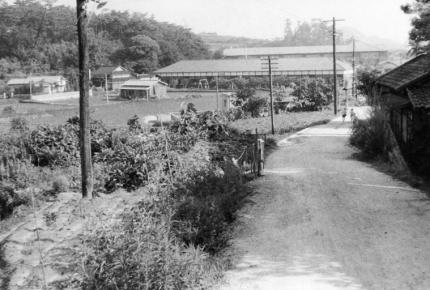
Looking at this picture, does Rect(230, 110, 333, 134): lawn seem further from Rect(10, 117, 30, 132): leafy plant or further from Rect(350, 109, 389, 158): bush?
Rect(10, 117, 30, 132): leafy plant

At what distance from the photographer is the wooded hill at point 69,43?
2825 inches

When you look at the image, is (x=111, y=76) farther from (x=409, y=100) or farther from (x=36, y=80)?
(x=409, y=100)

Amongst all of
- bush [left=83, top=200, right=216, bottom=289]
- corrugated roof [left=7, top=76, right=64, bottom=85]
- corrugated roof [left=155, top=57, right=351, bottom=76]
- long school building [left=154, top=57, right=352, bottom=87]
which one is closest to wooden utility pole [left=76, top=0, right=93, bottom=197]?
bush [left=83, top=200, right=216, bottom=289]

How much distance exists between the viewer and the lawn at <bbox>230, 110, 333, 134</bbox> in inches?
1221

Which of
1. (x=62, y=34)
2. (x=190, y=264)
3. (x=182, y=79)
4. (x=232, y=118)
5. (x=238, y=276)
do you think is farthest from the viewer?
(x=62, y=34)

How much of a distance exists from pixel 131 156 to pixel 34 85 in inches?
1962

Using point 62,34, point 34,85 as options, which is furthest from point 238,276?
point 62,34

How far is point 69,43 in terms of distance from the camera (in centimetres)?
7531

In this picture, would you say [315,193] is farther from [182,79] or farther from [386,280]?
[182,79]

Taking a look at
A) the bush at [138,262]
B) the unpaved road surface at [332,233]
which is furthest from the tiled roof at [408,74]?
the bush at [138,262]

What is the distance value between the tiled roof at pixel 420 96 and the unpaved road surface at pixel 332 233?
2675 millimetres

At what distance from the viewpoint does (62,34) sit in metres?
78.5

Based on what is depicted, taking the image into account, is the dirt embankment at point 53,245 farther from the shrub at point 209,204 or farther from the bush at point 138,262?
the shrub at point 209,204

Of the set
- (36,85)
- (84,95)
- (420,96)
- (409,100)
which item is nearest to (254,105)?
(409,100)
